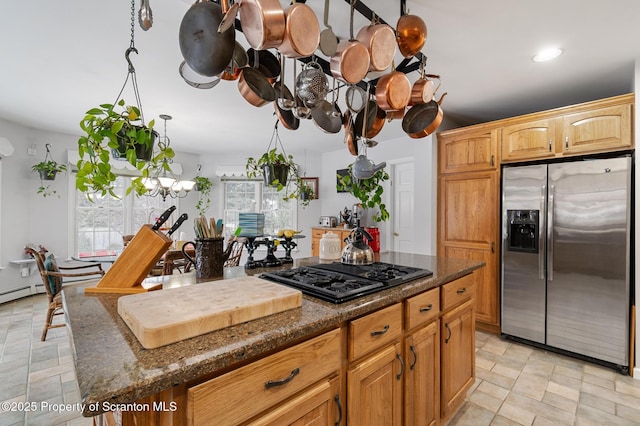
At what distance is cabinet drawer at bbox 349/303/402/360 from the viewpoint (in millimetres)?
1106

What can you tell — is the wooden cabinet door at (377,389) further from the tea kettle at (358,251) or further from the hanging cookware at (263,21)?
the hanging cookware at (263,21)

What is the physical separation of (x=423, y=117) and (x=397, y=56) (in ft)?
2.46

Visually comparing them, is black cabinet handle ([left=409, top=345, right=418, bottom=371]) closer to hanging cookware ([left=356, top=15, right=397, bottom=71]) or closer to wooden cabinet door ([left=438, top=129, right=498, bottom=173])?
hanging cookware ([left=356, top=15, right=397, bottom=71])

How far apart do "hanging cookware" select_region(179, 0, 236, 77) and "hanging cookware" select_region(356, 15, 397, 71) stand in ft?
2.16

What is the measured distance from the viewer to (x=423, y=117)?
185 cm

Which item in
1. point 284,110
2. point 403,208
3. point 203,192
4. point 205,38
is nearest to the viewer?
point 205,38

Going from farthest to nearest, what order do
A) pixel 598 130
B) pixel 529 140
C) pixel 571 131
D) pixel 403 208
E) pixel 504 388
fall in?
pixel 403 208, pixel 529 140, pixel 571 131, pixel 598 130, pixel 504 388

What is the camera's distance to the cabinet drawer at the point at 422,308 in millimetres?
1372

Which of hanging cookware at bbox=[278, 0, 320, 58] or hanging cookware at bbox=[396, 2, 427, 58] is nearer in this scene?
hanging cookware at bbox=[278, 0, 320, 58]

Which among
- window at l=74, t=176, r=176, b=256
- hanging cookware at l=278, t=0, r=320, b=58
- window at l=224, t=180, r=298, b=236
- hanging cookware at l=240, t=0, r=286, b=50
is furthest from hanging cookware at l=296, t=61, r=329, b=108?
window at l=74, t=176, r=176, b=256

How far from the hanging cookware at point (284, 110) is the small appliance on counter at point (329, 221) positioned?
358cm

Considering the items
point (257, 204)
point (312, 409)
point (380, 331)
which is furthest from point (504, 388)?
point (257, 204)

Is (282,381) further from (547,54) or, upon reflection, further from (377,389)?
(547,54)

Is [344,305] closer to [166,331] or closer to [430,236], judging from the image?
[166,331]
